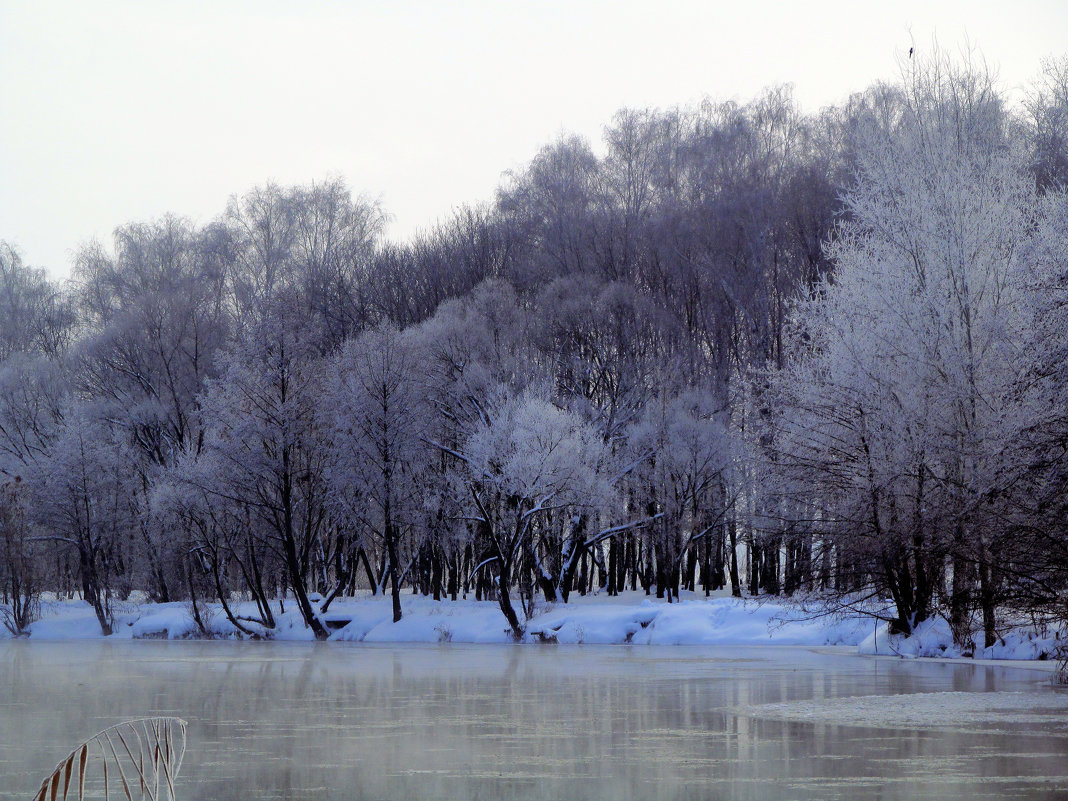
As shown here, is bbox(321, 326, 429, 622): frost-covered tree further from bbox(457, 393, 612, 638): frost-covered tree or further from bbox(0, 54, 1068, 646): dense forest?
bbox(457, 393, 612, 638): frost-covered tree

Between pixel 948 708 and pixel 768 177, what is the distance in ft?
107

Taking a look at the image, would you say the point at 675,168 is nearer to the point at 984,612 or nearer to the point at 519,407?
the point at 519,407

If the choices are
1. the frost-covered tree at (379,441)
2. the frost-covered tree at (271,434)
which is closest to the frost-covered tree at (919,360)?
the frost-covered tree at (379,441)

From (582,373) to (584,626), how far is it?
11190 millimetres

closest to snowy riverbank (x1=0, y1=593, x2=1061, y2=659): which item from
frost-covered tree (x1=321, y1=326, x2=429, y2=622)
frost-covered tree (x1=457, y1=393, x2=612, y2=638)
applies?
frost-covered tree (x1=321, y1=326, x2=429, y2=622)

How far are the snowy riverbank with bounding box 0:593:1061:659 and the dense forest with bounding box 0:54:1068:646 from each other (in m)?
0.75

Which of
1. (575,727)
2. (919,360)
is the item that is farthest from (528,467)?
(575,727)

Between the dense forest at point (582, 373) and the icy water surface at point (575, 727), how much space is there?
5.02m

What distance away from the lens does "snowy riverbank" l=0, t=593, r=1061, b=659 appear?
83.0 feet

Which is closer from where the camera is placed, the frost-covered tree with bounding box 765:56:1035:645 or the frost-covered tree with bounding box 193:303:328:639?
the frost-covered tree with bounding box 765:56:1035:645

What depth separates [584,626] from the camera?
1350 inches

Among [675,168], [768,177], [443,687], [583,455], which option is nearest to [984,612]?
[443,687]

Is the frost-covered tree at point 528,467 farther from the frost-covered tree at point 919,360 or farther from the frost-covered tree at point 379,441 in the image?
the frost-covered tree at point 919,360

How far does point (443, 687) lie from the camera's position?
19.3 meters
